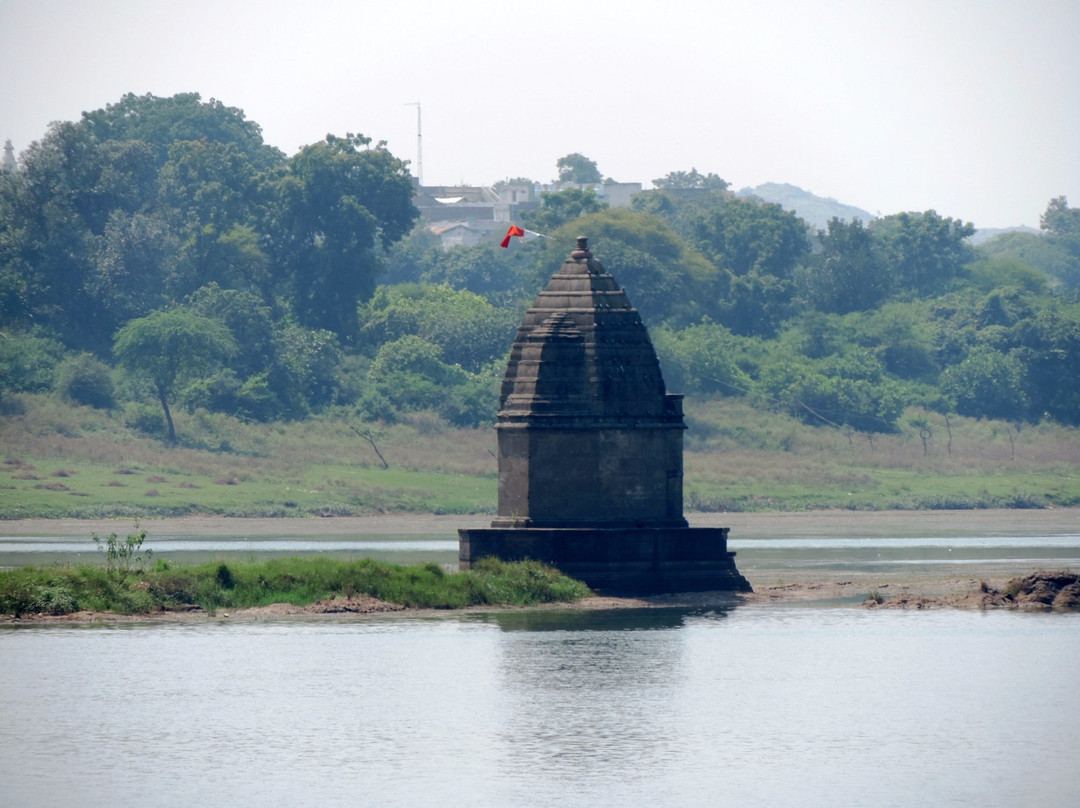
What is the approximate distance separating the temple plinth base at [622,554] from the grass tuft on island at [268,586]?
1.33ft

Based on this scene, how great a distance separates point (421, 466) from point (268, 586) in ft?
149

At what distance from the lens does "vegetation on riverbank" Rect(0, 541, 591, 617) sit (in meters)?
42.0

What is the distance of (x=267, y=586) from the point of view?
4422 centimetres

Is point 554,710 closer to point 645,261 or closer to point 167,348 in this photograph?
point 167,348

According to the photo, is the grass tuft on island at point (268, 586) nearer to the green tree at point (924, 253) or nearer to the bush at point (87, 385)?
the bush at point (87, 385)

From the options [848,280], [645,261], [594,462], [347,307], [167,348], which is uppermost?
[645,261]

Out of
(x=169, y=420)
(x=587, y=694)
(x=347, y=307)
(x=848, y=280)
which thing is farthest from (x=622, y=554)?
(x=848, y=280)

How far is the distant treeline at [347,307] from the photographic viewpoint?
3831 inches

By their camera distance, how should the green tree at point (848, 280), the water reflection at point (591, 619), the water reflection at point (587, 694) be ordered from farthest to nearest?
the green tree at point (848, 280) → the water reflection at point (591, 619) → the water reflection at point (587, 694)

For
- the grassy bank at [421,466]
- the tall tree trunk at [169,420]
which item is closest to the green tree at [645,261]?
the grassy bank at [421,466]

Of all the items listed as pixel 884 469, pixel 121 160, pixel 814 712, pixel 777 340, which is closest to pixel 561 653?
pixel 814 712

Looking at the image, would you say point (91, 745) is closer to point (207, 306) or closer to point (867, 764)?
point (867, 764)

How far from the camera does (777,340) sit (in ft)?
388

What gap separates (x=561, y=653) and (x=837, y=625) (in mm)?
6988
